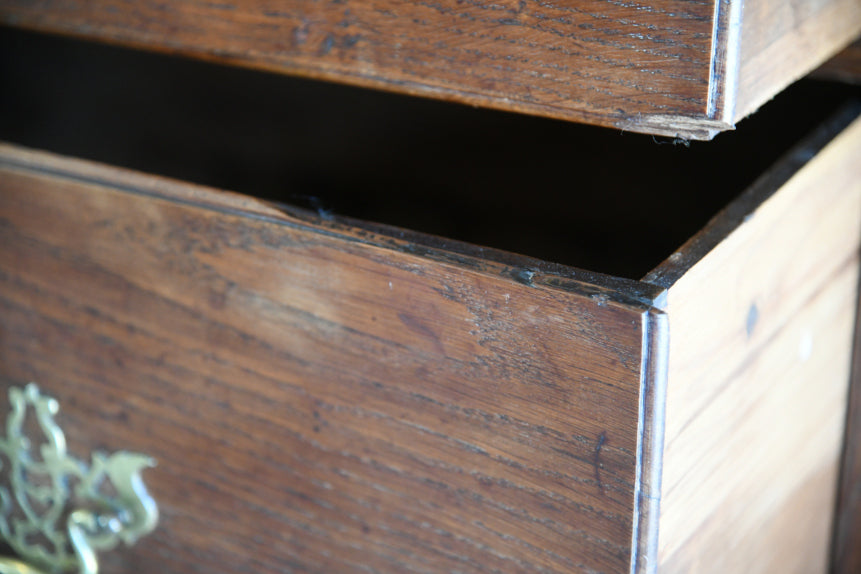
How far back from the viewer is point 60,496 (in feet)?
1.66

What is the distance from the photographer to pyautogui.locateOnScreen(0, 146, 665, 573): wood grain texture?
33cm

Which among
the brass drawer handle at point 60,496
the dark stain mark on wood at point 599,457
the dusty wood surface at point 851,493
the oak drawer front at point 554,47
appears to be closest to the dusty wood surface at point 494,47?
the oak drawer front at point 554,47

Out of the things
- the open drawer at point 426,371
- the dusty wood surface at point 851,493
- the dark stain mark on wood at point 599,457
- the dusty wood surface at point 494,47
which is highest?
the dusty wood surface at point 851,493

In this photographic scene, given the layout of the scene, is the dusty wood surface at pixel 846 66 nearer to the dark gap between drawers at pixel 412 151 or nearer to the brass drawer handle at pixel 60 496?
the dark gap between drawers at pixel 412 151

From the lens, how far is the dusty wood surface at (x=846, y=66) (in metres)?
0.53

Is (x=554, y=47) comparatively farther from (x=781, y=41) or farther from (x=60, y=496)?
(x=60, y=496)

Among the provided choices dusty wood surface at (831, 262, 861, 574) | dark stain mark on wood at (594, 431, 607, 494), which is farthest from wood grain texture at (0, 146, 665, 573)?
dusty wood surface at (831, 262, 861, 574)

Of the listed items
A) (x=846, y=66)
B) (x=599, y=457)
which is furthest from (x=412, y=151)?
(x=599, y=457)

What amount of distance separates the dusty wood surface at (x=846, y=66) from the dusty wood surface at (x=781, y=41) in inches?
5.2

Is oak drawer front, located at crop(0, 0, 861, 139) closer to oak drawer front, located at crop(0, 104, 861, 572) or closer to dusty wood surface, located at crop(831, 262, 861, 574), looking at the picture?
oak drawer front, located at crop(0, 104, 861, 572)

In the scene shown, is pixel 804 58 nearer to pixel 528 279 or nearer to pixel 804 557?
pixel 528 279

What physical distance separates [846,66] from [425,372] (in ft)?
1.15

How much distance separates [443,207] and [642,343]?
0.36 meters

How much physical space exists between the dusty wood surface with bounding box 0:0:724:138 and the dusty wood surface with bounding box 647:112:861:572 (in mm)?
67
